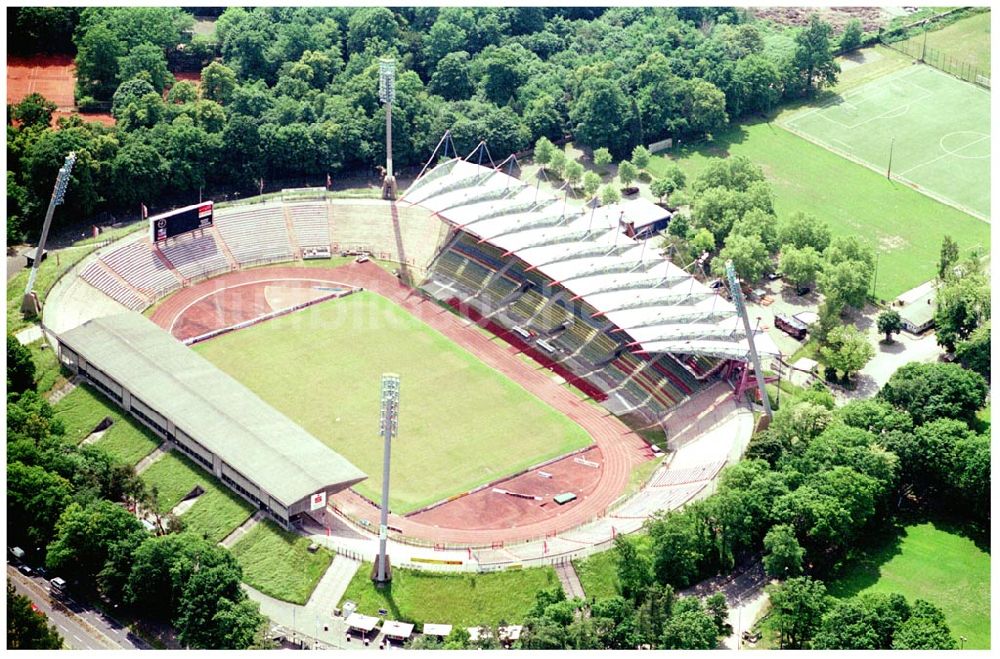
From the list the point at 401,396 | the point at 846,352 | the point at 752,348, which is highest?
the point at 752,348

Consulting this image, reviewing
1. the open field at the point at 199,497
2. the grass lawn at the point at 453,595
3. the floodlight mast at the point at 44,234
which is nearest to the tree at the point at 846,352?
the grass lawn at the point at 453,595

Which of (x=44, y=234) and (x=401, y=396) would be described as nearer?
(x=401, y=396)

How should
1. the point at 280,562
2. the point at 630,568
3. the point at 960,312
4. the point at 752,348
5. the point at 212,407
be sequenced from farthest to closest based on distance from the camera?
the point at 960,312, the point at 752,348, the point at 212,407, the point at 280,562, the point at 630,568

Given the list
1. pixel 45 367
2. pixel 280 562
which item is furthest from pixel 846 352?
pixel 45 367

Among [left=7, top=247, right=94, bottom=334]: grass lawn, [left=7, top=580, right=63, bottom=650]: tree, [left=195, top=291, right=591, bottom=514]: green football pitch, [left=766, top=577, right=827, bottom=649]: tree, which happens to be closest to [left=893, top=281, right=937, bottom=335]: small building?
[left=195, top=291, right=591, bottom=514]: green football pitch

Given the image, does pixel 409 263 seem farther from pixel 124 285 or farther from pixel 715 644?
pixel 715 644

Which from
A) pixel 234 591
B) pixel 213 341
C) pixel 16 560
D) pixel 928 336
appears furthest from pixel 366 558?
pixel 928 336

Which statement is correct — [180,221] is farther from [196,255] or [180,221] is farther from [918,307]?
[918,307]
